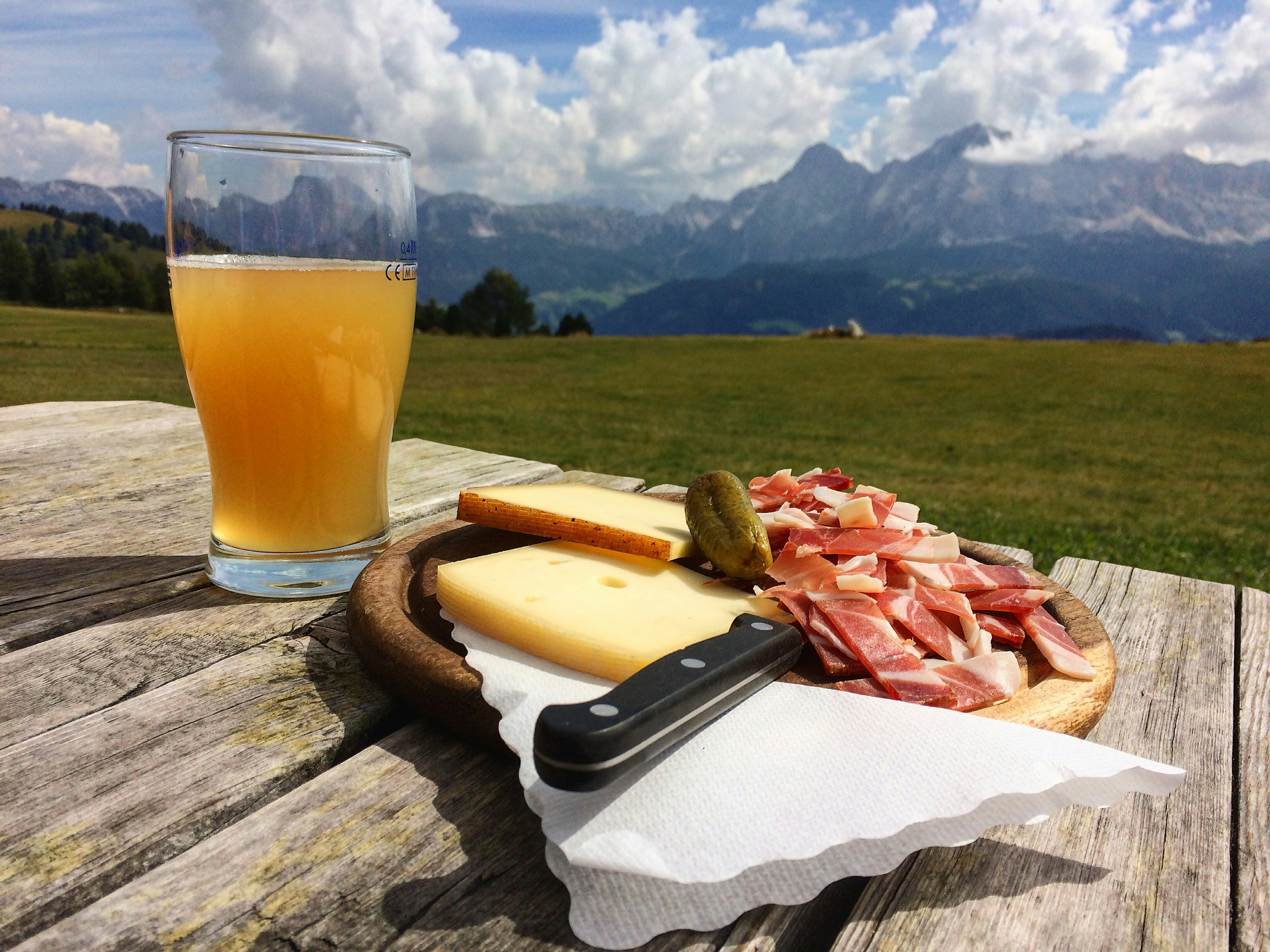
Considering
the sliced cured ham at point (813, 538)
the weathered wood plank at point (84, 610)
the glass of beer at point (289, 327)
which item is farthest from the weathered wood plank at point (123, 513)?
the sliced cured ham at point (813, 538)

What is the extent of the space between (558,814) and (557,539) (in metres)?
0.95

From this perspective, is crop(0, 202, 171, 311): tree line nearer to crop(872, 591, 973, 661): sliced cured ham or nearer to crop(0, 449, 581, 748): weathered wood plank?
crop(0, 449, 581, 748): weathered wood plank

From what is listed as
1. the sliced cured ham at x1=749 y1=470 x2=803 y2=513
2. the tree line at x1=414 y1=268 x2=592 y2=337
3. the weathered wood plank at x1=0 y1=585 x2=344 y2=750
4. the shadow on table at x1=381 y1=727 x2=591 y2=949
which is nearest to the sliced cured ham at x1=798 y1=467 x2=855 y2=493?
the sliced cured ham at x1=749 y1=470 x2=803 y2=513

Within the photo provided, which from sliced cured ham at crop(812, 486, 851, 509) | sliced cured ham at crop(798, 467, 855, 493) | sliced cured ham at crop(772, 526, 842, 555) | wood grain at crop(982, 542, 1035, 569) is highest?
sliced cured ham at crop(812, 486, 851, 509)

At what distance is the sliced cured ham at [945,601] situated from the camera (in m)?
1.48

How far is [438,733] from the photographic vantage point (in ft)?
4.00

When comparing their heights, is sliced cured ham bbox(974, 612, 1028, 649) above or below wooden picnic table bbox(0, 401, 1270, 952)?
above

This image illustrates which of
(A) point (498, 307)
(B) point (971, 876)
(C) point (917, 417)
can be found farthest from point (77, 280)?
(B) point (971, 876)

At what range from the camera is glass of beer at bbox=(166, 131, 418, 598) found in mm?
1580

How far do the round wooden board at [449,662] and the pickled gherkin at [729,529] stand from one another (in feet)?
0.77

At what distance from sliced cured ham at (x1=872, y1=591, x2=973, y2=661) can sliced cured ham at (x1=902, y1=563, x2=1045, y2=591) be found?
0.10 m

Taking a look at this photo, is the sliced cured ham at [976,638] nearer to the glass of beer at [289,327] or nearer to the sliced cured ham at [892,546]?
the sliced cured ham at [892,546]

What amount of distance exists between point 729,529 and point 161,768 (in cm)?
101

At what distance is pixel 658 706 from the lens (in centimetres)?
94
